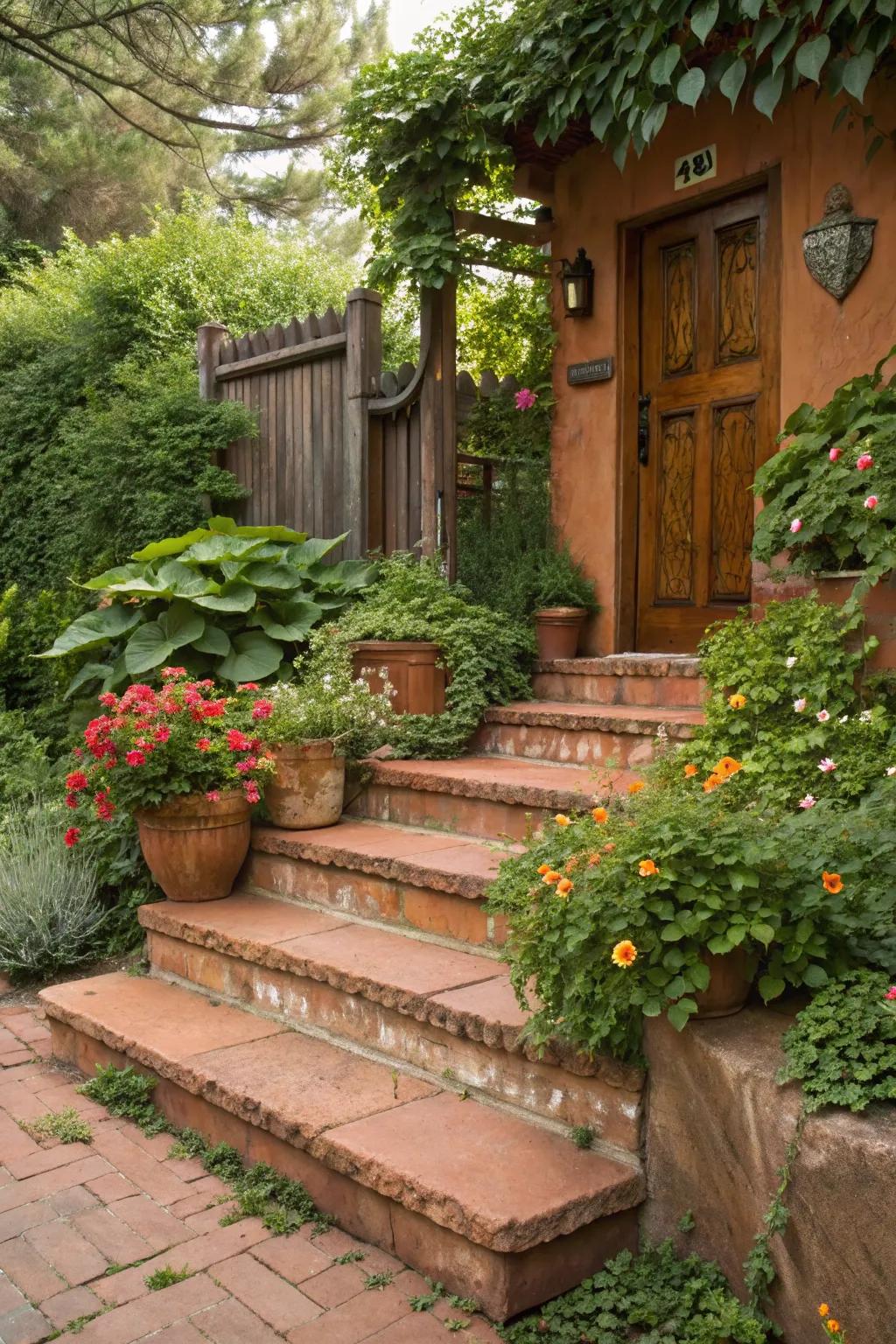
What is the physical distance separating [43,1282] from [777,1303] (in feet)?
4.98

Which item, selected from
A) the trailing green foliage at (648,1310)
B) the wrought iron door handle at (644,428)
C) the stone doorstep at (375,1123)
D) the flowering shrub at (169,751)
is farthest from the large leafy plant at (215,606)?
the trailing green foliage at (648,1310)

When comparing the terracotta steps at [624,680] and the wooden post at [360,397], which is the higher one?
the wooden post at [360,397]

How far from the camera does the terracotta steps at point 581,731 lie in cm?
414

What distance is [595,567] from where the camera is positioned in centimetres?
564

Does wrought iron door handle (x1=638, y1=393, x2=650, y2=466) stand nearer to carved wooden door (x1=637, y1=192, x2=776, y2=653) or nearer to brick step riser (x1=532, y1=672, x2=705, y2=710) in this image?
carved wooden door (x1=637, y1=192, x2=776, y2=653)

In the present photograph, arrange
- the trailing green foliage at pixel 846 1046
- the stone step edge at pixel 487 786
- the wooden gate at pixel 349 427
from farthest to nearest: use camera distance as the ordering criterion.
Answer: the wooden gate at pixel 349 427 < the stone step edge at pixel 487 786 < the trailing green foliage at pixel 846 1046

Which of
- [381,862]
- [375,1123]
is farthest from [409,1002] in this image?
[381,862]

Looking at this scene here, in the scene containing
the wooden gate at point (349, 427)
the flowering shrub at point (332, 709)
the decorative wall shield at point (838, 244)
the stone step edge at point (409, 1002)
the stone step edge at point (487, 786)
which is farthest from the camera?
the wooden gate at point (349, 427)

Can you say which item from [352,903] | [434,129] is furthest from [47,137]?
[352,903]

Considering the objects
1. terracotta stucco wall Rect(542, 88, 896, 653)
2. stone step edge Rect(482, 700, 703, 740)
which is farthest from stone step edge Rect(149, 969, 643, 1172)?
terracotta stucco wall Rect(542, 88, 896, 653)

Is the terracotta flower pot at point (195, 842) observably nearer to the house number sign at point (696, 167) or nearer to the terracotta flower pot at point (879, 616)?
the terracotta flower pot at point (879, 616)

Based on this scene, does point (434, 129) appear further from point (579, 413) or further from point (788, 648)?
point (788, 648)

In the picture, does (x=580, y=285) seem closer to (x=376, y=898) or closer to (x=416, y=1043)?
(x=376, y=898)

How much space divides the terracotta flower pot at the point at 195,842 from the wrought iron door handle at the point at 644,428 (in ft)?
9.09
